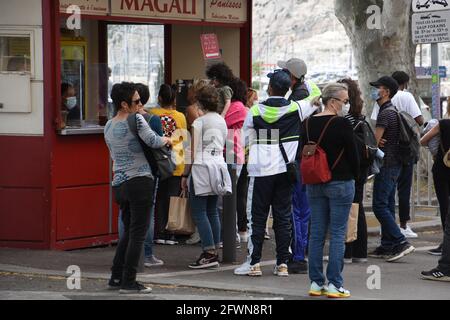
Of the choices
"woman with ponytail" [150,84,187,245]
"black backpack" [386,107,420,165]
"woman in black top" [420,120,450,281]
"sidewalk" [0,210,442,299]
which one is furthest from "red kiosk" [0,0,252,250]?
"woman in black top" [420,120,450,281]

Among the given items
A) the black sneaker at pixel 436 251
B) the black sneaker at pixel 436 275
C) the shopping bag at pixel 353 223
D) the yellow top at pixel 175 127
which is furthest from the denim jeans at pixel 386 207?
the yellow top at pixel 175 127

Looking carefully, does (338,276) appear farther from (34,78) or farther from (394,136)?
(34,78)

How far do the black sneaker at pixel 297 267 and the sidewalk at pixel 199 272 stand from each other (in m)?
0.13

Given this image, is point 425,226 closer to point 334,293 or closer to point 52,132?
point 334,293

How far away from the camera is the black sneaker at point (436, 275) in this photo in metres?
9.43

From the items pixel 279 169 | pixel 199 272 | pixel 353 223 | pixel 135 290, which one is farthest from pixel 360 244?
pixel 135 290

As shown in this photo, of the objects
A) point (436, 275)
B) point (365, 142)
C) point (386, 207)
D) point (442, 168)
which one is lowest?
point (436, 275)

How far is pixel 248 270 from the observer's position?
378 inches

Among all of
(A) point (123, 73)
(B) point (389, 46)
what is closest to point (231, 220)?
(A) point (123, 73)

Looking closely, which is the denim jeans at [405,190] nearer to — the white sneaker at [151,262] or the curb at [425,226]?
the curb at [425,226]

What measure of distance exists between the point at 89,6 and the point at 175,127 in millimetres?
1564

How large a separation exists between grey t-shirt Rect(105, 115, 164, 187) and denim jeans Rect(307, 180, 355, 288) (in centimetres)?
135

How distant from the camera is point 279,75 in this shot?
942 cm

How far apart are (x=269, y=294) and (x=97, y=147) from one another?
3.22m
